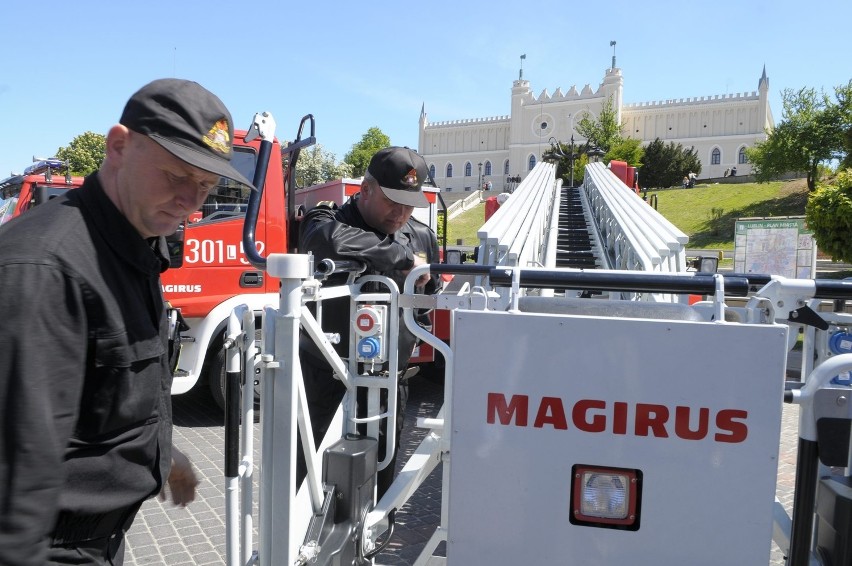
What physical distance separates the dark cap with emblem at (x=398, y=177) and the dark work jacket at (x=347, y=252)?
8.3 inches

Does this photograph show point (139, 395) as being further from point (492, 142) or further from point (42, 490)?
point (492, 142)

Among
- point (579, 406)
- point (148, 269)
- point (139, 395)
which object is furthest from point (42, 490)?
point (579, 406)

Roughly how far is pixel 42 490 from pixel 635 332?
56.2 inches

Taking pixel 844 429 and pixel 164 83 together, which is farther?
pixel 844 429

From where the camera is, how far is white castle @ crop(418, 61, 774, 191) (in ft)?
266

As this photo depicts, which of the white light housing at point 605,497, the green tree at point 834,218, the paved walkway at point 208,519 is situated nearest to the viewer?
the white light housing at point 605,497

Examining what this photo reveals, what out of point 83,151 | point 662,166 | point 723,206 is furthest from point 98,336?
point 662,166

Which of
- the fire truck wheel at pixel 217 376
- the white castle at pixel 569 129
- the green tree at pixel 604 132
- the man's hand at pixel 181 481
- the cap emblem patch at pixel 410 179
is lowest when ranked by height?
the fire truck wheel at pixel 217 376

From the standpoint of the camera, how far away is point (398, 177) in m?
3.00

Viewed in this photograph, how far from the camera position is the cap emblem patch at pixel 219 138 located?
56.7 inches

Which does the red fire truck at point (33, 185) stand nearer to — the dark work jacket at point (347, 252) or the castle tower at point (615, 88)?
the dark work jacket at point (347, 252)

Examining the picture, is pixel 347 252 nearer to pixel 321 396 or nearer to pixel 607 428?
pixel 321 396

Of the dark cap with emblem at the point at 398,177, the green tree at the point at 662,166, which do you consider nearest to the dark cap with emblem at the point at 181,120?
the dark cap with emblem at the point at 398,177

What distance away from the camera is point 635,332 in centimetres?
175
